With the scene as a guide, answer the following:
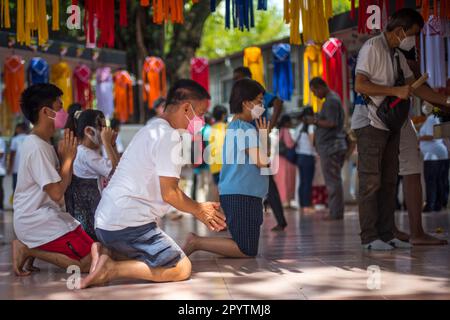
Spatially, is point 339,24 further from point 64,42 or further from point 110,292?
point 110,292

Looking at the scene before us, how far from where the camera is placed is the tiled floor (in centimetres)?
412

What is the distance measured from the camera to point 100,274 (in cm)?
434

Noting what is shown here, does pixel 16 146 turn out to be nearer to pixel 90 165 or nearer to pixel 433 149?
pixel 433 149

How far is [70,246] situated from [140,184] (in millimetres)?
1001

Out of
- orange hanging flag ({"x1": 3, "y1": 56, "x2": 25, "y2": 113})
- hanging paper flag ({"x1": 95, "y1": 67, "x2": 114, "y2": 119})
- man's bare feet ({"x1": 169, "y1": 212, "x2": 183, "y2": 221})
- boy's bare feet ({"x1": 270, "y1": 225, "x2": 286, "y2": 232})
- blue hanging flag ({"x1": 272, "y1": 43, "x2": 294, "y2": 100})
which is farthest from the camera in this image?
hanging paper flag ({"x1": 95, "y1": 67, "x2": 114, "y2": 119})

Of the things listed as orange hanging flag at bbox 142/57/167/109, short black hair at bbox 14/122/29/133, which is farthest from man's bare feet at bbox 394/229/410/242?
short black hair at bbox 14/122/29/133

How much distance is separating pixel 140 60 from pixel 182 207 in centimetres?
1208

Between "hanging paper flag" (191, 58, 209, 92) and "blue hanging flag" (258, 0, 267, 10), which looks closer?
"blue hanging flag" (258, 0, 267, 10)

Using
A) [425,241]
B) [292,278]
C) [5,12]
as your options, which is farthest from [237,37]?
[292,278]

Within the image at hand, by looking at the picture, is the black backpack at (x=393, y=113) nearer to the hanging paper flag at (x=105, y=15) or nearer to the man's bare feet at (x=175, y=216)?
the hanging paper flag at (x=105, y=15)

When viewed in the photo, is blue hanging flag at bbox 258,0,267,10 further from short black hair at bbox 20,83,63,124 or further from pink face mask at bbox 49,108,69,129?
short black hair at bbox 20,83,63,124

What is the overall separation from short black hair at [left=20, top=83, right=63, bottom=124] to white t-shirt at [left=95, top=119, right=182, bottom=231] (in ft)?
3.26

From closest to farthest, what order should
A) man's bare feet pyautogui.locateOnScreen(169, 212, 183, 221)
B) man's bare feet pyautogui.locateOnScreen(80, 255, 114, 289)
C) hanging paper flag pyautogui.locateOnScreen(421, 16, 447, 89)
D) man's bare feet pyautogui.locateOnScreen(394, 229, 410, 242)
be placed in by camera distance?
man's bare feet pyautogui.locateOnScreen(80, 255, 114, 289)
man's bare feet pyautogui.locateOnScreen(394, 229, 410, 242)
hanging paper flag pyautogui.locateOnScreen(421, 16, 447, 89)
man's bare feet pyautogui.locateOnScreen(169, 212, 183, 221)

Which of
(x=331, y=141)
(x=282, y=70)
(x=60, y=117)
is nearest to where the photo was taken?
(x=60, y=117)
